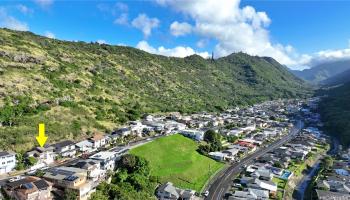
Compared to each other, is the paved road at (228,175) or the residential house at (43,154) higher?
the residential house at (43,154)

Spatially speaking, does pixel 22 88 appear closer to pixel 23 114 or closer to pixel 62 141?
pixel 23 114

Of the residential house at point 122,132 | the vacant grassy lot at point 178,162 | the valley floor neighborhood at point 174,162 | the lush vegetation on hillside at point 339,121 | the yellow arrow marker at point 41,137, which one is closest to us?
the valley floor neighborhood at point 174,162

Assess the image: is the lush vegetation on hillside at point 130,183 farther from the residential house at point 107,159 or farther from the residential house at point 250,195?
the residential house at point 250,195

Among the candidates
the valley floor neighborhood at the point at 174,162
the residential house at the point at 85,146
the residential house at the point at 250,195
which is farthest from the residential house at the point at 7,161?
the residential house at the point at 250,195

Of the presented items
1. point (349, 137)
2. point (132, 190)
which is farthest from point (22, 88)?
point (349, 137)

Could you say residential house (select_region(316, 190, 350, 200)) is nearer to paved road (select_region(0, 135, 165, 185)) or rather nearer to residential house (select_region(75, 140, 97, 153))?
paved road (select_region(0, 135, 165, 185))

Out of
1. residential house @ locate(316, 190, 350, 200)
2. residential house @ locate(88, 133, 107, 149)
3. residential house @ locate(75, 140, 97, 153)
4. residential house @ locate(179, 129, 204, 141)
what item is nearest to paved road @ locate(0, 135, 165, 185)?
residential house @ locate(75, 140, 97, 153)

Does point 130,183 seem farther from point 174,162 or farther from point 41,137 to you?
point 41,137
